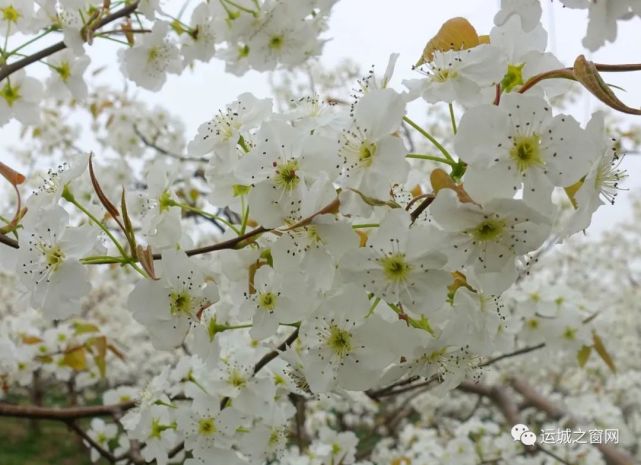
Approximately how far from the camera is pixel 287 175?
2.52 ft

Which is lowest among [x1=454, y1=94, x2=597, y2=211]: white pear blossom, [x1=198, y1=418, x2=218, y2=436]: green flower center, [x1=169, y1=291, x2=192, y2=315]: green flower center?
[x1=198, y1=418, x2=218, y2=436]: green flower center

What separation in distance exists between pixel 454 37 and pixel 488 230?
29 cm

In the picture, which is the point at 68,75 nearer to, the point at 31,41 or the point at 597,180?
the point at 31,41

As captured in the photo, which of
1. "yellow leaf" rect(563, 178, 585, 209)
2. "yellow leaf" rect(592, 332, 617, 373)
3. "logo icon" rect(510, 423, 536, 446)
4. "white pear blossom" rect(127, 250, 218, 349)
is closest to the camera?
"yellow leaf" rect(563, 178, 585, 209)

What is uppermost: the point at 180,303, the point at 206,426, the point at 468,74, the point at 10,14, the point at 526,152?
the point at 10,14

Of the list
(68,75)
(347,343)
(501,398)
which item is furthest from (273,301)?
(501,398)

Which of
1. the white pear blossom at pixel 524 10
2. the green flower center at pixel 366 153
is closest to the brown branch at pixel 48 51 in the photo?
the green flower center at pixel 366 153

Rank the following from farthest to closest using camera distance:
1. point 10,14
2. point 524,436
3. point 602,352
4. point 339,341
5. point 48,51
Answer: point 524,436, point 602,352, point 10,14, point 48,51, point 339,341

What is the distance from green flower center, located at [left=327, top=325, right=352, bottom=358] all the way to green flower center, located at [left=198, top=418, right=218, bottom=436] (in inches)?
18.6

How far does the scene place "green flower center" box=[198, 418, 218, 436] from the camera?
1.20 m

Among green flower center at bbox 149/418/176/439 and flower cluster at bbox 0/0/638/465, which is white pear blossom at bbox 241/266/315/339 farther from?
green flower center at bbox 149/418/176/439

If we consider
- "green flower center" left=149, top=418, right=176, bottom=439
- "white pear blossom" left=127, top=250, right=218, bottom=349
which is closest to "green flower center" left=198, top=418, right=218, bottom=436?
"green flower center" left=149, top=418, right=176, bottom=439

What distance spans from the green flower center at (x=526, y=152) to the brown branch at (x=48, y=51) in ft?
3.49

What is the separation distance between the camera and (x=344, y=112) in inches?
31.3
